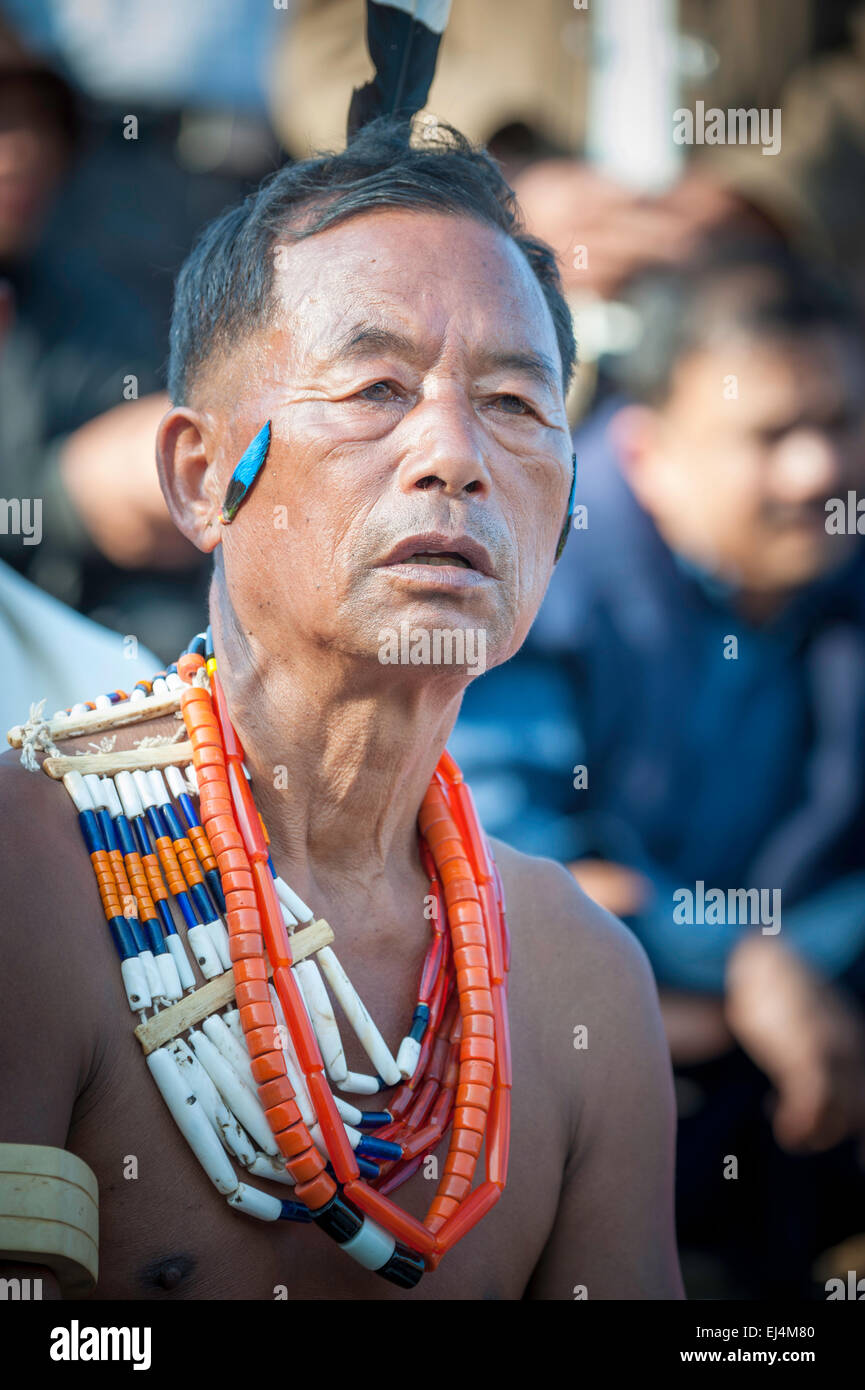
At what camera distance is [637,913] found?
13.9 ft

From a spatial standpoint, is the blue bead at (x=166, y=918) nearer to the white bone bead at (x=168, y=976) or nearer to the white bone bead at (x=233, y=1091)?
the white bone bead at (x=168, y=976)

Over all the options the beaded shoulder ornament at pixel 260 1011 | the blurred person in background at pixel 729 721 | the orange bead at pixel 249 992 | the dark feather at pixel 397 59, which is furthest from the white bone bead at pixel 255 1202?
the blurred person in background at pixel 729 721

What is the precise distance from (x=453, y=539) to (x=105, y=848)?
0.68 meters

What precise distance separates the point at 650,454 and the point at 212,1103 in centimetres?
339

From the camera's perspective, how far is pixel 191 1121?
1.86m

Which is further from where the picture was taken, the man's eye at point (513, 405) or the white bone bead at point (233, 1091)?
the man's eye at point (513, 405)

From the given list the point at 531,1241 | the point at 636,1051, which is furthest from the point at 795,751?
the point at 531,1241

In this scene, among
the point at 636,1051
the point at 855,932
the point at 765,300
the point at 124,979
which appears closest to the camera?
the point at 124,979

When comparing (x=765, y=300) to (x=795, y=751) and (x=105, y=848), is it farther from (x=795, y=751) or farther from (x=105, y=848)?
(x=105, y=848)

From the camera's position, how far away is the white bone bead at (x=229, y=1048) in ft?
6.34

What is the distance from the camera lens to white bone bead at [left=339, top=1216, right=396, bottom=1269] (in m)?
1.89

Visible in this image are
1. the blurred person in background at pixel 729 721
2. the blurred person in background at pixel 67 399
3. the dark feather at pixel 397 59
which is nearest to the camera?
the dark feather at pixel 397 59

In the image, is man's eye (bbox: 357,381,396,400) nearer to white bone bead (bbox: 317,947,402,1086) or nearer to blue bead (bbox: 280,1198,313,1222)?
white bone bead (bbox: 317,947,402,1086)

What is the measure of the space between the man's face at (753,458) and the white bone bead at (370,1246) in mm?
3233
